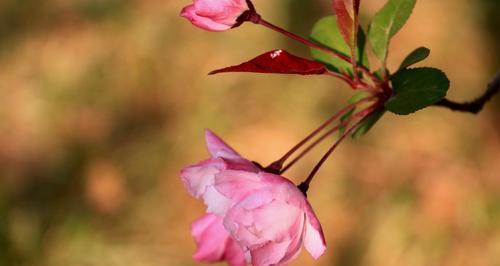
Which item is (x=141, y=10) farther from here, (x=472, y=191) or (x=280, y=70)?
(x=280, y=70)

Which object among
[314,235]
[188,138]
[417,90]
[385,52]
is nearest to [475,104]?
[385,52]

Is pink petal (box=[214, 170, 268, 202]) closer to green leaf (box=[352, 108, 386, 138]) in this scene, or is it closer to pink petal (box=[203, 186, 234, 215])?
pink petal (box=[203, 186, 234, 215])

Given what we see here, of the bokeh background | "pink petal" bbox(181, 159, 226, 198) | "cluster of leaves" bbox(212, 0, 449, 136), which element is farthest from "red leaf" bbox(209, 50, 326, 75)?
the bokeh background

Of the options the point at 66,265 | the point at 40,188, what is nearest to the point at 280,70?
the point at 66,265

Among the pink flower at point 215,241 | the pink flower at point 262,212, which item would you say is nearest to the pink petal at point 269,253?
the pink flower at point 262,212

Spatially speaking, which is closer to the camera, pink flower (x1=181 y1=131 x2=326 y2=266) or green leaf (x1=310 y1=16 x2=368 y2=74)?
pink flower (x1=181 y1=131 x2=326 y2=266)
